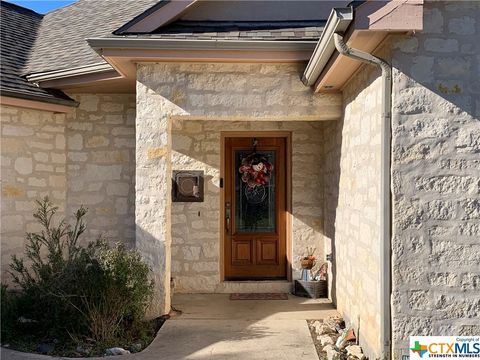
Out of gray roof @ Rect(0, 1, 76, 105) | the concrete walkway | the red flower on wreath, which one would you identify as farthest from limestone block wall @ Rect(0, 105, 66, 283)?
the red flower on wreath

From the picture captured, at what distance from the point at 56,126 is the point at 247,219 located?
314 centimetres

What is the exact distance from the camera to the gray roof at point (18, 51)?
6891 millimetres

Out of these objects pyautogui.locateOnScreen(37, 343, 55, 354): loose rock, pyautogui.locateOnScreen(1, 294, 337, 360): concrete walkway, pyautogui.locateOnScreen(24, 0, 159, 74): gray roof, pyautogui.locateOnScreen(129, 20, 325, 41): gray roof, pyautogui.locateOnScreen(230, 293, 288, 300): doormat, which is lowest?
pyautogui.locateOnScreen(37, 343, 55, 354): loose rock

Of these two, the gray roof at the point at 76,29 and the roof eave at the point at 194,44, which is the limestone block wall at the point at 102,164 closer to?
the gray roof at the point at 76,29

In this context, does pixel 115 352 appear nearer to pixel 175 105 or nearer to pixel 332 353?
pixel 332 353

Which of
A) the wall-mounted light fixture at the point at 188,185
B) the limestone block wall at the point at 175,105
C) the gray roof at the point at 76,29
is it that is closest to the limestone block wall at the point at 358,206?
the limestone block wall at the point at 175,105

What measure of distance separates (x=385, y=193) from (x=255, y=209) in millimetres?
3892

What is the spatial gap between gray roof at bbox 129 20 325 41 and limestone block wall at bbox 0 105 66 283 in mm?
2269

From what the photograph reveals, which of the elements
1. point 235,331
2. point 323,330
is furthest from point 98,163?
point 323,330

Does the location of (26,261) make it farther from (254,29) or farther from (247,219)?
(254,29)

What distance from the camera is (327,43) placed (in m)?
4.50

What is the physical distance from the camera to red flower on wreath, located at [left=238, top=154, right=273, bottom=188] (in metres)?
7.80

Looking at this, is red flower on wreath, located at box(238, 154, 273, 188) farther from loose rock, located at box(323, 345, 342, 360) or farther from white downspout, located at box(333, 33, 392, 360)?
white downspout, located at box(333, 33, 392, 360)

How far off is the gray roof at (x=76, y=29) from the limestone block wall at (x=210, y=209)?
5.90 feet
